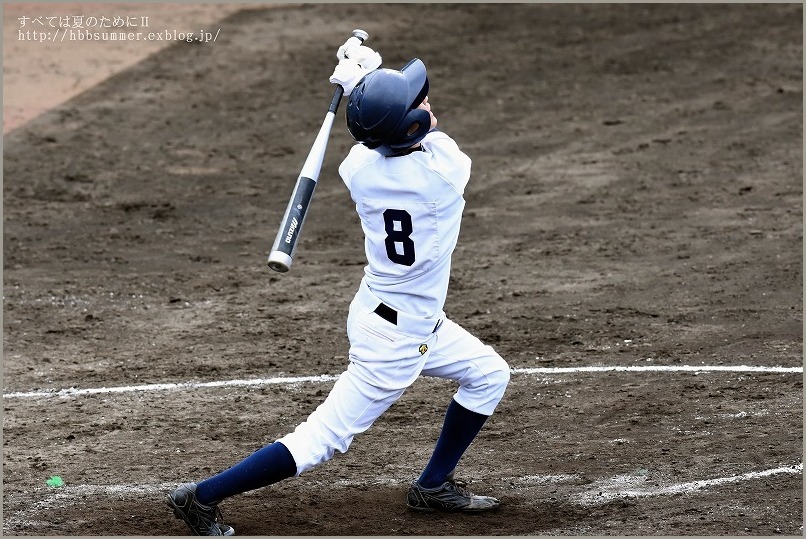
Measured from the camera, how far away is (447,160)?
499cm

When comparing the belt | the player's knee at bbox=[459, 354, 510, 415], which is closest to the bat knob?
the belt

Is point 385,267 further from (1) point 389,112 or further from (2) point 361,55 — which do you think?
(2) point 361,55

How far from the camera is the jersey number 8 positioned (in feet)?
16.2

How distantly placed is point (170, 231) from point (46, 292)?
1.41m

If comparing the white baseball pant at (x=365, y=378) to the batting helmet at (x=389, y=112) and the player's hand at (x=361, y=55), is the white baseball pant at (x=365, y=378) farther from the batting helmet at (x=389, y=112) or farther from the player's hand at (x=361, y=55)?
the player's hand at (x=361, y=55)

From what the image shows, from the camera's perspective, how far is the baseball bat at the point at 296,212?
15.4 feet

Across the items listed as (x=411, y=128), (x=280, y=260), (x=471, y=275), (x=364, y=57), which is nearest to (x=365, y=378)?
(x=280, y=260)

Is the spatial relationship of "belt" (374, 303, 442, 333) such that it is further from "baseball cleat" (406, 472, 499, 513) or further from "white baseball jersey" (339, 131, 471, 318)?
"baseball cleat" (406, 472, 499, 513)

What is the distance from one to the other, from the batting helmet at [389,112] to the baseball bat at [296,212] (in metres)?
0.25

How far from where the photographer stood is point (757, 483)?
5.54m

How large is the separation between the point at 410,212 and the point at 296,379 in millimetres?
2433

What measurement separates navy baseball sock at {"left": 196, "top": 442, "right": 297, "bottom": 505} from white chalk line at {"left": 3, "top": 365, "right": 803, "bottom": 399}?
1963 mm

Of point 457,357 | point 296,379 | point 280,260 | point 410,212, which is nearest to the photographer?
point 280,260

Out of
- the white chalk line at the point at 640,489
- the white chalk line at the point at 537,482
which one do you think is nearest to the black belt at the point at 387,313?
the white chalk line at the point at 537,482
